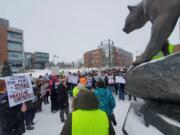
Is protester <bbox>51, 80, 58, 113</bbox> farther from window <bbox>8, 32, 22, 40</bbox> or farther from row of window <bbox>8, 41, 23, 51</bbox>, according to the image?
window <bbox>8, 32, 22, 40</bbox>

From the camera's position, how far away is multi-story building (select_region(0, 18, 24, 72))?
244 feet

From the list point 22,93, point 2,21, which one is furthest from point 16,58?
point 22,93

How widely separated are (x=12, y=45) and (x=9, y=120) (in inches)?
3026

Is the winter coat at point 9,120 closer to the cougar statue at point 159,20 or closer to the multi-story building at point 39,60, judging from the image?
the cougar statue at point 159,20

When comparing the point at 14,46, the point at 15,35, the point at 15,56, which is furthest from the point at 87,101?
the point at 15,35

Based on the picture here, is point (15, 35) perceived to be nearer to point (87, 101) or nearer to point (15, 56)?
point (15, 56)

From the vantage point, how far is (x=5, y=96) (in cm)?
578

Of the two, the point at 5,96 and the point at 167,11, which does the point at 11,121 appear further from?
the point at 167,11

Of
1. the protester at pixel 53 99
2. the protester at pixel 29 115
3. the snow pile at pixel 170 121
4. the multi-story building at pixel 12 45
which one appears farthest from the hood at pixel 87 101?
the multi-story building at pixel 12 45

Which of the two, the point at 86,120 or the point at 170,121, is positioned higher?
the point at 86,120

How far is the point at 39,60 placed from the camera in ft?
341

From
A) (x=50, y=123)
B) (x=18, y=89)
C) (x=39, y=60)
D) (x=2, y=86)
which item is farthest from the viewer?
(x=39, y=60)

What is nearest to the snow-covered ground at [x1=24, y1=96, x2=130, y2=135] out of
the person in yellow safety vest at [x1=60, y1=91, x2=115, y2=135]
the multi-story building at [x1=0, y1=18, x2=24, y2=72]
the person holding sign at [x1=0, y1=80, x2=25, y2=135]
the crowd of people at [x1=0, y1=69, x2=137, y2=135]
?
the crowd of people at [x1=0, y1=69, x2=137, y2=135]

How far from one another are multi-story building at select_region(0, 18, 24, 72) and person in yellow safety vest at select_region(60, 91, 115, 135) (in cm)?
7124
